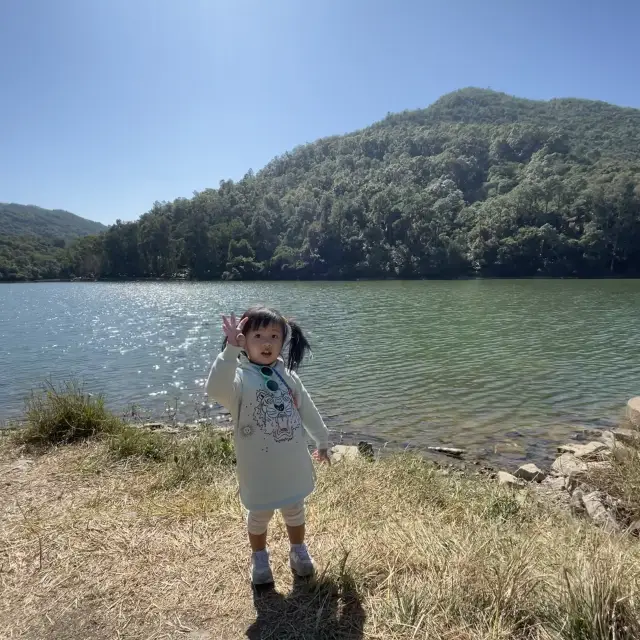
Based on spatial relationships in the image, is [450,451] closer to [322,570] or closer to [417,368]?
[322,570]

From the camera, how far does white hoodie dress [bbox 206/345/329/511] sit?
280 cm

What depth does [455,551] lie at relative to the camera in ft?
9.77

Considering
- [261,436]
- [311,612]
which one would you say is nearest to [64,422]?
[261,436]

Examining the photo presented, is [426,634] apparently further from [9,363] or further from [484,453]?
[9,363]

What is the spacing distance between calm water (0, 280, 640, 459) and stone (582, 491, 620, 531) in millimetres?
2678

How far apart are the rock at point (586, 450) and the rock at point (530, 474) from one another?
1.05 m

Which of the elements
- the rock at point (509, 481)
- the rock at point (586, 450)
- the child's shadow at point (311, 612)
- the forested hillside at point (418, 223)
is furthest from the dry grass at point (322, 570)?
the forested hillside at point (418, 223)

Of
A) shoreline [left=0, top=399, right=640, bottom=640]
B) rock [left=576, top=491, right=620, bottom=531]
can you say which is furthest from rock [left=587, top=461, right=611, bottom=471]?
shoreline [left=0, top=399, right=640, bottom=640]

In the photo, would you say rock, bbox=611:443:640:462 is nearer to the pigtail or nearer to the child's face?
the pigtail

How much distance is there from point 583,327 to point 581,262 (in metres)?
57.4

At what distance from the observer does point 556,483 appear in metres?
6.77

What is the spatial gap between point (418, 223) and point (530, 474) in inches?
3260

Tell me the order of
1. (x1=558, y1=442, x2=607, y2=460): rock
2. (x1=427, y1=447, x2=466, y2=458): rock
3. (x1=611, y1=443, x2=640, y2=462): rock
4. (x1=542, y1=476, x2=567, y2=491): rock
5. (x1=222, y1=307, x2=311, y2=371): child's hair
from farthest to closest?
(x1=427, y1=447, x2=466, y2=458): rock → (x1=558, y1=442, x2=607, y2=460): rock → (x1=542, y1=476, x2=567, y2=491): rock → (x1=611, y1=443, x2=640, y2=462): rock → (x1=222, y1=307, x2=311, y2=371): child's hair

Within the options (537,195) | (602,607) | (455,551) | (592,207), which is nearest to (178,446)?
(455,551)
